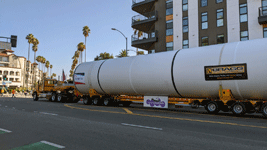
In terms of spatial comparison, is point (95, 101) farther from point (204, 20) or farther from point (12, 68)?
point (12, 68)

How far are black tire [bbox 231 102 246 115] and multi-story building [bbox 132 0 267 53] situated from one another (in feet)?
55.3

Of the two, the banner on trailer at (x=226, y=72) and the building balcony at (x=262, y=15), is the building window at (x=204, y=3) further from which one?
the banner on trailer at (x=226, y=72)

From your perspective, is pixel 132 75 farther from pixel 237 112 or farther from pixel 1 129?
pixel 1 129

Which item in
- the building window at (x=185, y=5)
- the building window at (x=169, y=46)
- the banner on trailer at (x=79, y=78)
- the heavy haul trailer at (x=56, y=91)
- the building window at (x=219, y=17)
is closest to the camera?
the banner on trailer at (x=79, y=78)

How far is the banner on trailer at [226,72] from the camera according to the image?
1214cm

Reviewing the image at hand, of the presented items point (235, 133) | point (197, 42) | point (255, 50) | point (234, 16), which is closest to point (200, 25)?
point (197, 42)

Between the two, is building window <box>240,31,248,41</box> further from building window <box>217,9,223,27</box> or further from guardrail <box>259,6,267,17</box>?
building window <box>217,9,223,27</box>

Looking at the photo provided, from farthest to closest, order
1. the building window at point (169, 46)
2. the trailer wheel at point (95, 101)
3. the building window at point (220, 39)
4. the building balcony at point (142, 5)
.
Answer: the building balcony at point (142, 5), the building window at point (169, 46), the building window at point (220, 39), the trailer wheel at point (95, 101)

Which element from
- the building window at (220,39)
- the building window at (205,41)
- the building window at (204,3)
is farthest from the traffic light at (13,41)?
the building window at (204,3)

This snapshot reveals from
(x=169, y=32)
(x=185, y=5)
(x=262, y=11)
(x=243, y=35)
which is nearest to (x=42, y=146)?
(x=243, y=35)

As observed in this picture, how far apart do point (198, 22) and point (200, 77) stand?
19.4 m

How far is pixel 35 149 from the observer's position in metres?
5.69

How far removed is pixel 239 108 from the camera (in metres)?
12.6

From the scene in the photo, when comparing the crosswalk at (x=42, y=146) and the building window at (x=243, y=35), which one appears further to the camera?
the building window at (x=243, y=35)
